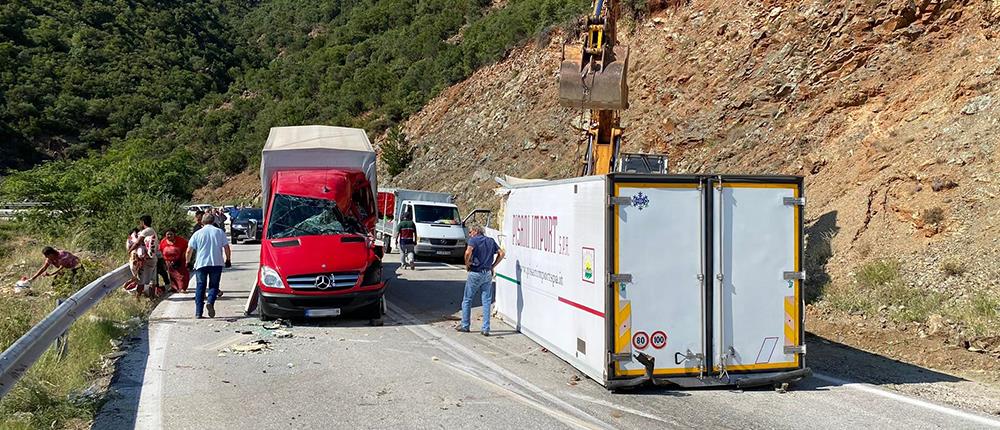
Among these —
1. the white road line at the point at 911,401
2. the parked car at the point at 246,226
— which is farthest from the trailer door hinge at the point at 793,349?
the parked car at the point at 246,226

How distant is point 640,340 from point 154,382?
4.88 metres

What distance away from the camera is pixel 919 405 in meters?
6.75

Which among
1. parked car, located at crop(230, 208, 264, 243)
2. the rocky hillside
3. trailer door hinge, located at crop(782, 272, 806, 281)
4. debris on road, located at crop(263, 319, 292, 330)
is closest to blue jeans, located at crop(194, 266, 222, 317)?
debris on road, located at crop(263, 319, 292, 330)

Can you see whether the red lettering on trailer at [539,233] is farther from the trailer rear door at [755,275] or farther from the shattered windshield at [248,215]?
the shattered windshield at [248,215]

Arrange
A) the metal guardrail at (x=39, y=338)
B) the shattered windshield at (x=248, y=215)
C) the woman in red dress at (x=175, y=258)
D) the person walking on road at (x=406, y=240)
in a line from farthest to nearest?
the shattered windshield at (x=248, y=215), the person walking on road at (x=406, y=240), the woman in red dress at (x=175, y=258), the metal guardrail at (x=39, y=338)

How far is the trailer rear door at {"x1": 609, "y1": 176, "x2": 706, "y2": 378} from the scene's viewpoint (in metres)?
7.16

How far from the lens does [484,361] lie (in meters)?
8.56

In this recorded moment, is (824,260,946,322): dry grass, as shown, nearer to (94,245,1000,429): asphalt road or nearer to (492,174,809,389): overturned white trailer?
(94,245,1000,429): asphalt road

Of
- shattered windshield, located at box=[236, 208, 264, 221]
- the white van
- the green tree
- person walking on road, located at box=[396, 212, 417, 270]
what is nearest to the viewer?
person walking on road, located at box=[396, 212, 417, 270]

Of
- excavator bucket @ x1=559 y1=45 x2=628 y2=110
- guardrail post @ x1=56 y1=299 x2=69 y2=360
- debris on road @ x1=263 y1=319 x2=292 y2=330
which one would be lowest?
debris on road @ x1=263 y1=319 x2=292 y2=330

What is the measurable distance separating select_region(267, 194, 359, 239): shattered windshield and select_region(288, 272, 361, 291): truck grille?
1.28 metres

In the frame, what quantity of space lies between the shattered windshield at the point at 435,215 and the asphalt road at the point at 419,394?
42.4 ft

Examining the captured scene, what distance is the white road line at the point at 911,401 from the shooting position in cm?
625

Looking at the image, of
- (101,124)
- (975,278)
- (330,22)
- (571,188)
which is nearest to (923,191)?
(975,278)
